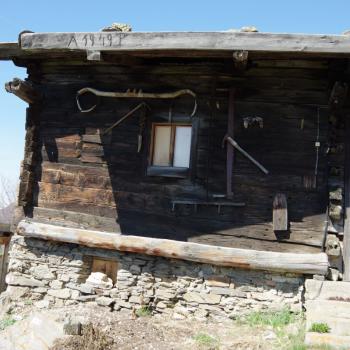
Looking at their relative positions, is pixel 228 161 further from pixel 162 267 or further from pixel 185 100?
pixel 162 267

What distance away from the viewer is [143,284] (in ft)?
23.1

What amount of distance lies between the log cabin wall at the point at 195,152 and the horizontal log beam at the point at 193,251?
27 centimetres

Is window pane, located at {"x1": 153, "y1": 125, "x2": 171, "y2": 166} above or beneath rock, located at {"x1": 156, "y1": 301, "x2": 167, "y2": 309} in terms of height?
above

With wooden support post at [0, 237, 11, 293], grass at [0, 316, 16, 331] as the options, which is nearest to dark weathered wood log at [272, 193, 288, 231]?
grass at [0, 316, 16, 331]

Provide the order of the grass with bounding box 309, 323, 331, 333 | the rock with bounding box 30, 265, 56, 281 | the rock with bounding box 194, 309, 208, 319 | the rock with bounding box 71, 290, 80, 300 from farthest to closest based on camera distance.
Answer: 1. the rock with bounding box 30, 265, 56, 281
2. the rock with bounding box 71, 290, 80, 300
3. the rock with bounding box 194, 309, 208, 319
4. the grass with bounding box 309, 323, 331, 333

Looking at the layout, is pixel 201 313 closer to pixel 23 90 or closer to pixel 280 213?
pixel 280 213

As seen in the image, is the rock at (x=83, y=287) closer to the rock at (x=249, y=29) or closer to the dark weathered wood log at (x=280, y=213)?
the dark weathered wood log at (x=280, y=213)

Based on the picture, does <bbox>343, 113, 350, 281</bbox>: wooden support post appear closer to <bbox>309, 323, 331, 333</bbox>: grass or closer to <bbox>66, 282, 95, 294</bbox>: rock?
<bbox>309, 323, 331, 333</bbox>: grass

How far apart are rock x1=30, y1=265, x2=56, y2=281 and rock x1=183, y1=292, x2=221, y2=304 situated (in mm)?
2435

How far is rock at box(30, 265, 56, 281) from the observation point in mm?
7706

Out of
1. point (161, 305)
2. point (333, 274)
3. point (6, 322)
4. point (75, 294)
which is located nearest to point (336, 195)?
point (333, 274)

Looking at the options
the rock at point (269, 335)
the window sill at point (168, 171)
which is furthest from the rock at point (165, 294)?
the window sill at point (168, 171)

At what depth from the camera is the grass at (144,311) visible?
6895 millimetres

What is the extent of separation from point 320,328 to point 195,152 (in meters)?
3.09
